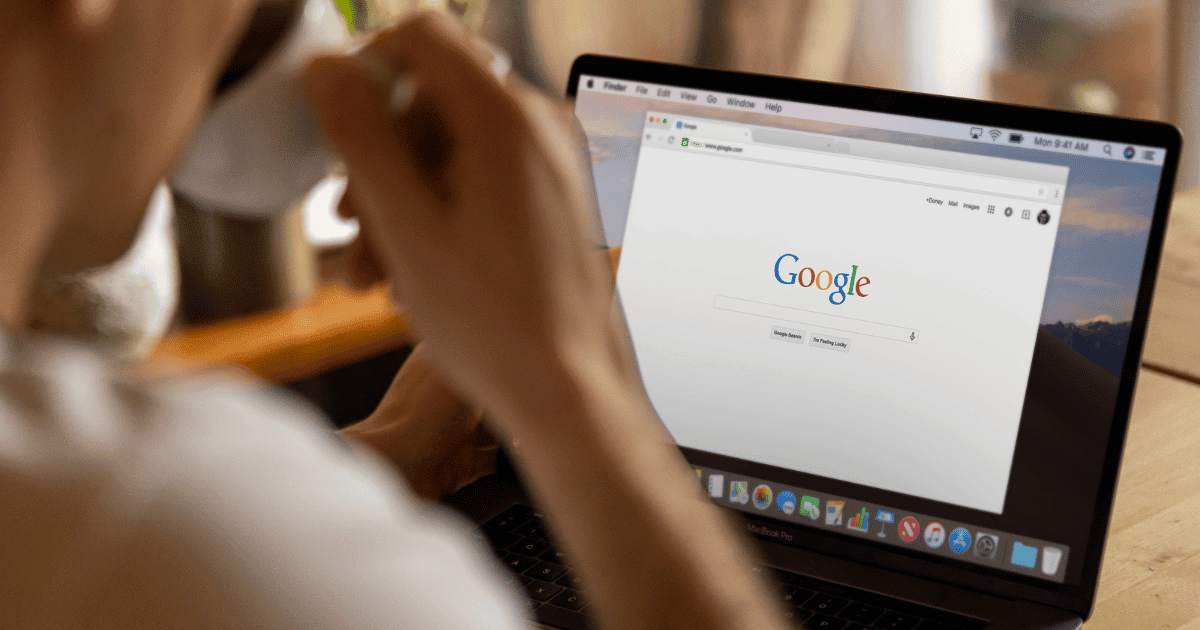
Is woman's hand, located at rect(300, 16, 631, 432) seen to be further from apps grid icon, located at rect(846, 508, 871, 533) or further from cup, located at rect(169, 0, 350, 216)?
apps grid icon, located at rect(846, 508, 871, 533)

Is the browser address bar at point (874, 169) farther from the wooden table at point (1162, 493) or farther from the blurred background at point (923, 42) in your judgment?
the blurred background at point (923, 42)

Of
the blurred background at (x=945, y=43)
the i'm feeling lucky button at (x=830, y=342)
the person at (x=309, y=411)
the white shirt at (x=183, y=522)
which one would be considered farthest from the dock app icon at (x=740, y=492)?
the blurred background at (x=945, y=43)

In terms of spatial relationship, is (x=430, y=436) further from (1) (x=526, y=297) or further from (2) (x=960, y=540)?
(1) (x=526, y=297)

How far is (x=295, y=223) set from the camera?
1.19 m

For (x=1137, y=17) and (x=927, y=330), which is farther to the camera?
(x=1137, y=17)

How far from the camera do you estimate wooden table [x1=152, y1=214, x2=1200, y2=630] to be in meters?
0.62

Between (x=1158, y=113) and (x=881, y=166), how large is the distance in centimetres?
193

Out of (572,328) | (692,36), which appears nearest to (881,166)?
(572,328)

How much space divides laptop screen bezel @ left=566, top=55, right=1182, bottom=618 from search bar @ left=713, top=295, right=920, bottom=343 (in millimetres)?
108

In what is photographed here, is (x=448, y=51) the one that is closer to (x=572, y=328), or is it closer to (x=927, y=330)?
(x=572, y=328)

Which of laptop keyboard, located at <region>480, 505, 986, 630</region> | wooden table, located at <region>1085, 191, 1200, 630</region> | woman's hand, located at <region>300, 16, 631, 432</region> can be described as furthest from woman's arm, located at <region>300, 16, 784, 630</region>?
wooden table, located at <region>1085, 191, 1200, 630</region>

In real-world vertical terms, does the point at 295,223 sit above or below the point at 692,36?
below

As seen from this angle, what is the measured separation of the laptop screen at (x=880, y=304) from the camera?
24.2 inches

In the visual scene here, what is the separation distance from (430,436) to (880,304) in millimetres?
354
